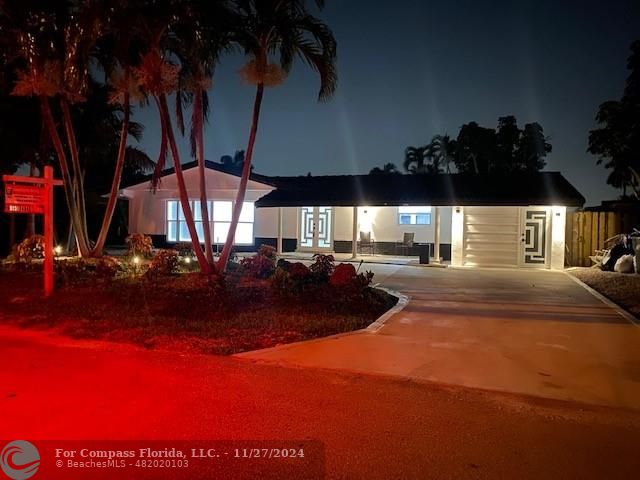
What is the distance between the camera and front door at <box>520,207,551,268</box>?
18469mm

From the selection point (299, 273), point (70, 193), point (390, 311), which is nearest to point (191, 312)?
point (299, 273)

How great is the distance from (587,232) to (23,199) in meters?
17.0

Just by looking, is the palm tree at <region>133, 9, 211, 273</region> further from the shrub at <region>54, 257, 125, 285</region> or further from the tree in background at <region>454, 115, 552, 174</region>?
the tree in background at <region>454, 115, 552, 174</region>

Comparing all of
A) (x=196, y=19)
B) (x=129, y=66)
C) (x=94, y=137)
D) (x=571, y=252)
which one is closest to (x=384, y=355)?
(x=196, y=19)

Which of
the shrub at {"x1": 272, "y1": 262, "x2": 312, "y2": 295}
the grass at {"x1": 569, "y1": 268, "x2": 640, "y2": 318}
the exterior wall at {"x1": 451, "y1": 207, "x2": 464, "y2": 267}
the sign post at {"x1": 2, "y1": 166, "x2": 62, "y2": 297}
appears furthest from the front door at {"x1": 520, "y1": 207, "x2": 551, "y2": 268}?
the sign post at {"x1": 2, "y1": 166, "x2": 62, "y2": 297}

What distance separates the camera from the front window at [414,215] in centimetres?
2216

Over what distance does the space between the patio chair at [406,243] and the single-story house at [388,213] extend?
0.04 meters

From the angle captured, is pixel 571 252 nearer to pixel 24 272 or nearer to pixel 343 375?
pixel 343 375

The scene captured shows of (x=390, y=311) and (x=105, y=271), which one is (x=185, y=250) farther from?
(x=390, y=311)

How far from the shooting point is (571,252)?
19.0 meters

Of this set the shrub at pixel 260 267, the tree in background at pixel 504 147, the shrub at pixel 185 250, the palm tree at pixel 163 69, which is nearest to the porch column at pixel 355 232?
the shrub at pixel 185 250

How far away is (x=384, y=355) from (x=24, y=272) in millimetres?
10776

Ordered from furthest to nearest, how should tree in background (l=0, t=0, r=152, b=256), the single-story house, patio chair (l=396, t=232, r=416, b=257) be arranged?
1. patio chair (l=396, t=232, r=416, b=257)
2. the single-story house
3. tree in background (l=0, t=0, r=152, b=256)

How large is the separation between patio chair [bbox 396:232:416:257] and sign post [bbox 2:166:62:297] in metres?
14.2
